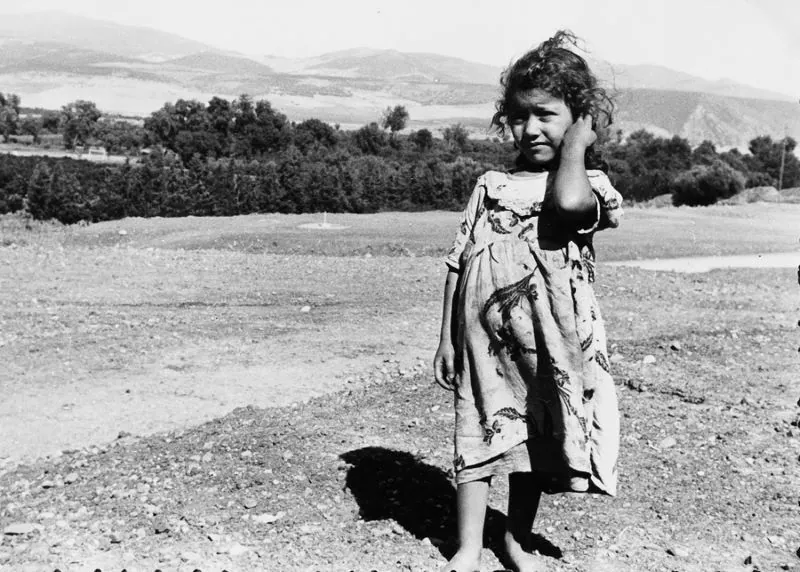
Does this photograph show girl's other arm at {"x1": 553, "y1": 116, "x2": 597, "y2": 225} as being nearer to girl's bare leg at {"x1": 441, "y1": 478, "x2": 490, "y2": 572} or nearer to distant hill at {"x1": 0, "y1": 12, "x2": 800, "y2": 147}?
girl's bare leg at {"x1": 441, "y1": 478, "x2": 490, "y2": 572}

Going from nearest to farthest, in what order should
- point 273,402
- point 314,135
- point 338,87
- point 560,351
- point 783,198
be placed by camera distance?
1. point 560,351
2. point 273,402
3. point 783,198
4. point 314,135
5. point 338,87

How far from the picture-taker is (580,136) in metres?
2.81

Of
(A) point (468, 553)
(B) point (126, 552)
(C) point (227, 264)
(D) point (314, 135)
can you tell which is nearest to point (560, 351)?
(A) point (468, 553)

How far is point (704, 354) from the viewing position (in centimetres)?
675

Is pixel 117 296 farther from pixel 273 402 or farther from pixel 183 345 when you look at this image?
pixel 273 402

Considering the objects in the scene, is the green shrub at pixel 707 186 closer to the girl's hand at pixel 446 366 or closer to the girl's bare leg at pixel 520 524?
the girl's bare leg at pixel 520 524

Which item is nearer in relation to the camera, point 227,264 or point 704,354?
point 704,354

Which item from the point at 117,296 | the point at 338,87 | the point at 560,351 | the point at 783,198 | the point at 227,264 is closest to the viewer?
the point at 560,351

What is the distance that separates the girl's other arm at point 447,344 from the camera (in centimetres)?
293

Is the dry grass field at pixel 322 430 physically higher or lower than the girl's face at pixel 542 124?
lower

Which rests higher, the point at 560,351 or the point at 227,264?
the point at 560,351

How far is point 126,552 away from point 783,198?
102ft

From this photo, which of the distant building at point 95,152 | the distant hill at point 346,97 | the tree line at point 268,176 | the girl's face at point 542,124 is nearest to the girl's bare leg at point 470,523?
the girl's face at point 542,124

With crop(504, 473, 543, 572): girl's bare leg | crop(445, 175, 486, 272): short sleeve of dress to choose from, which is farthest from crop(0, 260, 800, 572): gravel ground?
crop(445, 175, 486, 272): short sleeve of dress
